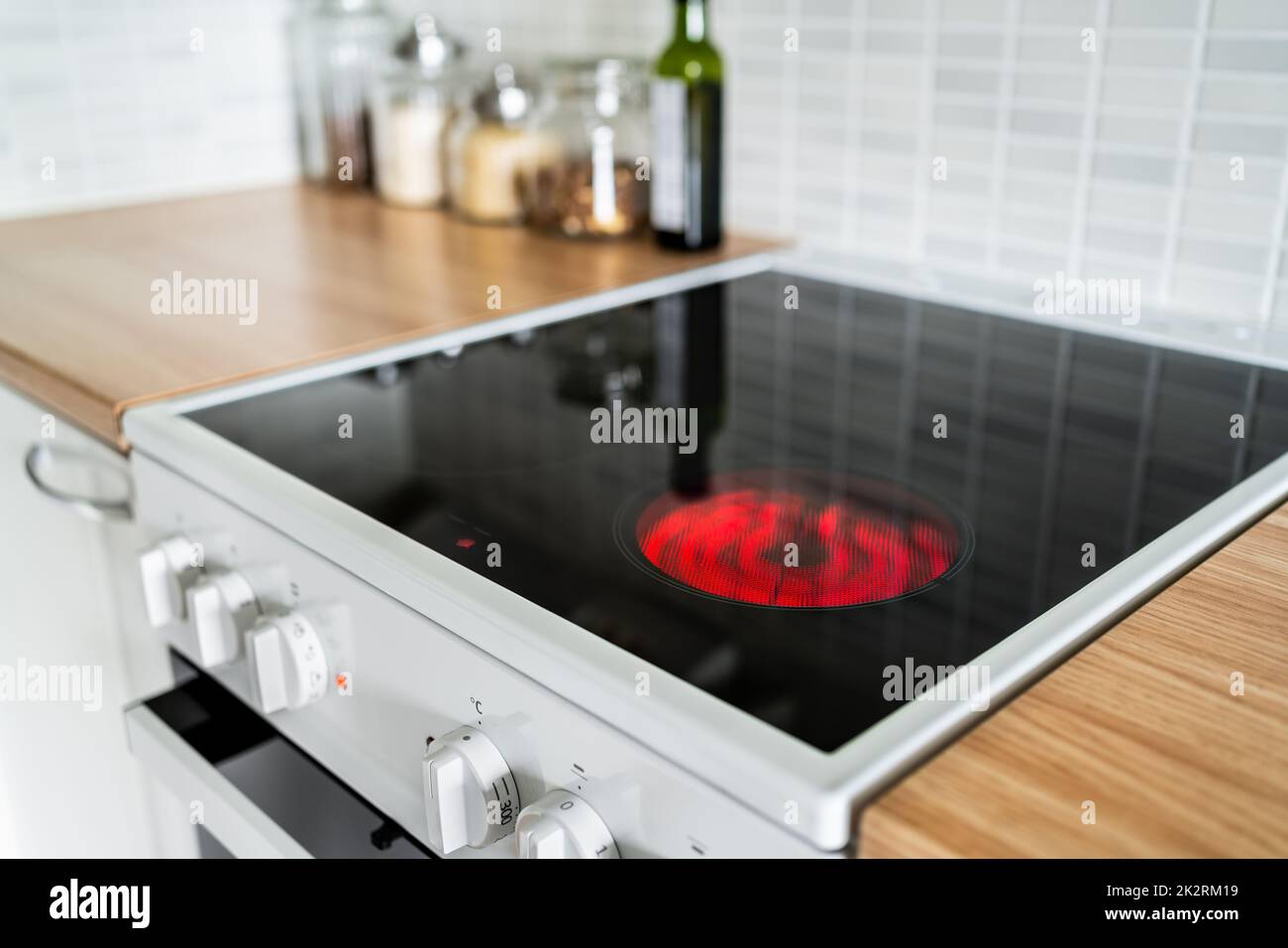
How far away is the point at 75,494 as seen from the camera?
3.27ft

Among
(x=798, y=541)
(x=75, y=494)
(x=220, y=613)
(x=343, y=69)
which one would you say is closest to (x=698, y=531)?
(x=798, y=541)

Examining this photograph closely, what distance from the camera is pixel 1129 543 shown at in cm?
66

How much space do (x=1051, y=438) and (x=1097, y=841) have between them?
0.46 m

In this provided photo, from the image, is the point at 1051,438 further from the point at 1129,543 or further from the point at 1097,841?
the point at 1097,841

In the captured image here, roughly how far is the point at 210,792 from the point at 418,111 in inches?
38.0

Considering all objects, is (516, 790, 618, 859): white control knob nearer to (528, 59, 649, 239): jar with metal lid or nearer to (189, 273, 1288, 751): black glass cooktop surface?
(189, 273, 1288, 751): black glass cooktop surface

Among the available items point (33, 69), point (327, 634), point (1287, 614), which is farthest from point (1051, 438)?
point (33, 69)

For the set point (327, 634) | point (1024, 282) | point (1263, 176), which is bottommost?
point (327, 634)

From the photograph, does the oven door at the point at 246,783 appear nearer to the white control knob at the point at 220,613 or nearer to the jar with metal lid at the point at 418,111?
the white control knob at the point at 220,613

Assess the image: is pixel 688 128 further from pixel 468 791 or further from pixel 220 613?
pixel 468 791

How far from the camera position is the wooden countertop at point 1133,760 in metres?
0.44

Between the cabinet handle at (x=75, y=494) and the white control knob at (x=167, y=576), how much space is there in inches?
4.9

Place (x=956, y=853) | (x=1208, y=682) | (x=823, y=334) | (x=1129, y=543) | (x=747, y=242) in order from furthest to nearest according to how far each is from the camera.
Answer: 1. (x=747, y=242)
2. (x=823, y=334)
3. (x=1129, y=543)
4. (x=1208, y=682)
5. (x=956, y=853)

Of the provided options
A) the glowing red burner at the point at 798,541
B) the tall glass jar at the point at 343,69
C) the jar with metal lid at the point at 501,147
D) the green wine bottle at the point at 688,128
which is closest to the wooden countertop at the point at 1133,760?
the glowing red burner at the point at 798,541
